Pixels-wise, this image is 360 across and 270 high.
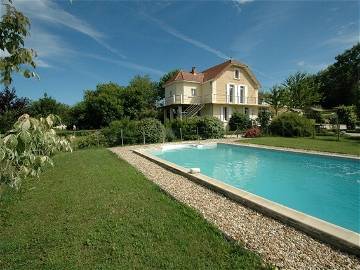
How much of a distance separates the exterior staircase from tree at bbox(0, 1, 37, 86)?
92.7 feet

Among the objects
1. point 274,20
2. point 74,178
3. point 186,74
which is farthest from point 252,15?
point 186,74

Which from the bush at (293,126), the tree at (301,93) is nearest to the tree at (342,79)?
the tree at (301,93)

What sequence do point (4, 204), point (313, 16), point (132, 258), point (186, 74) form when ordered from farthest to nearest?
point (186, 74) → point (313, 16) → point (4, 204) → point (132, 258)

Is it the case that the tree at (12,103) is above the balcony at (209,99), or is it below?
below

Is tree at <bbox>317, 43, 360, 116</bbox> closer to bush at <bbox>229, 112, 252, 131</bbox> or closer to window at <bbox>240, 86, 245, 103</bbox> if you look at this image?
window at <bbox>240, 86, 245, 103</bbox>

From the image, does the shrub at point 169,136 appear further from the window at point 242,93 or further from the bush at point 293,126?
the window at point 242,93

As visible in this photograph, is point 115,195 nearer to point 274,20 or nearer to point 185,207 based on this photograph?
point 185,207

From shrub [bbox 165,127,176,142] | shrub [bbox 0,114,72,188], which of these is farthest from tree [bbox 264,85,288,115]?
shrub [bbox 0,114,72,188]

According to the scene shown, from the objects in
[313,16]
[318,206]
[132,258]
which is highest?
[313,16]

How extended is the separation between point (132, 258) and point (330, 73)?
59.7 meters

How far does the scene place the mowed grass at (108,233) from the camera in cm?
355

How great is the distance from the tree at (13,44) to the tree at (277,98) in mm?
37897

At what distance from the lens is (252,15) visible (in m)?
15.5

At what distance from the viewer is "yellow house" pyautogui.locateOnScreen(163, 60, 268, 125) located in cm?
3175
